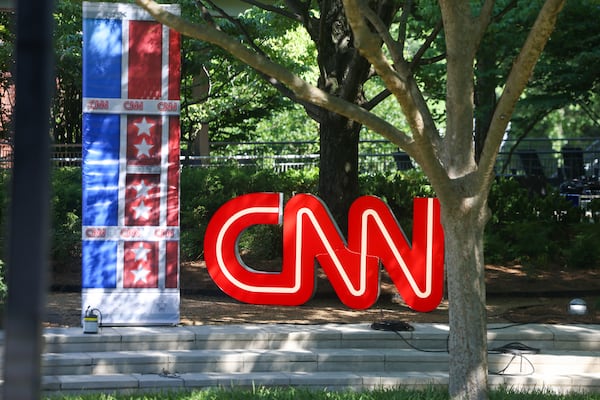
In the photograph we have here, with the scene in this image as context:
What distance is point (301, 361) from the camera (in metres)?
9.70

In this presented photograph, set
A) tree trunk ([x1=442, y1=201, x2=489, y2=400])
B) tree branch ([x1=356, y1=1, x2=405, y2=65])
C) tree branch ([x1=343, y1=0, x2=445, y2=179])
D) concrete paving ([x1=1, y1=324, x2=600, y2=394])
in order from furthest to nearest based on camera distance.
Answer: concrete paving ([x1=1, y1=324, x2=600, y2=394]), tree branch ([x1=356, y1=1, x2=405, y2=65]), tree trunk ([x1=442, y1=201, x2=489, y2=400]), tree branch ([x1=343, y1=0, x2=445, y2=179])

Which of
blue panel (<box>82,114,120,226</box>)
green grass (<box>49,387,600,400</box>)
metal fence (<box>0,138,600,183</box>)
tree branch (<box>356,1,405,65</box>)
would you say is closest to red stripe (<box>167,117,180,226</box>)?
blue panel (<box>82,114,120,226</box>)

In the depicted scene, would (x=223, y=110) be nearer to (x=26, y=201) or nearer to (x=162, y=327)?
(x=162, y=327)

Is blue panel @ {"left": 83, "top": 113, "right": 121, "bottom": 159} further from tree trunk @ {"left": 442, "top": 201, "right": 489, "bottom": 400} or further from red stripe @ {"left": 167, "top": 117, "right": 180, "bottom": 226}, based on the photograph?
tree trunk @ {"left": 442, "top": 201, "right": 489, "bottom": 400}

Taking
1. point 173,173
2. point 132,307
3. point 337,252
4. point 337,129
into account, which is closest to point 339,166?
point 337,129

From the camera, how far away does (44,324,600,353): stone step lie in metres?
9.89

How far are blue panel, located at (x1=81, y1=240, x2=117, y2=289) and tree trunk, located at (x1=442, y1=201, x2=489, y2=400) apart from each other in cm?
464

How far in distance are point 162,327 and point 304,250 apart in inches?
81.2

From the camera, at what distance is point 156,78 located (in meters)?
10.8

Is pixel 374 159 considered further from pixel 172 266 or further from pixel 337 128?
pixel 172 266

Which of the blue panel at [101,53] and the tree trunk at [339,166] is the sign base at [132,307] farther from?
the tree trunk at [339,166]

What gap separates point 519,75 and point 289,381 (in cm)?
386

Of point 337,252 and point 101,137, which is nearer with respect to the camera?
point 101,137

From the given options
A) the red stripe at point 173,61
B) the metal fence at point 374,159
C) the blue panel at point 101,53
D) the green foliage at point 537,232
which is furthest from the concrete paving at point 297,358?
the metal fence at point 374,159
